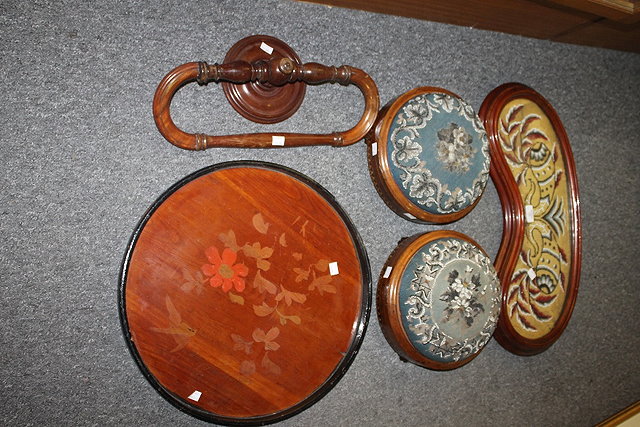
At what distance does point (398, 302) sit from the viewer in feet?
4.33

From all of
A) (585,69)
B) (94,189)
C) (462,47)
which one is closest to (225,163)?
(94,189)

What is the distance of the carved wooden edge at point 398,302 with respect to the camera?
133 centimetres

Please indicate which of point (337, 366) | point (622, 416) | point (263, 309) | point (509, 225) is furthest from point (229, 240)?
point (622, 416)

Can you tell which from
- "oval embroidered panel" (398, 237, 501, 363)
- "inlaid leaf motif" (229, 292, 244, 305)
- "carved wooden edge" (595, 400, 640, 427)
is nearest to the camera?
"inlaid leaf motif" (229, 292, 244, 305)

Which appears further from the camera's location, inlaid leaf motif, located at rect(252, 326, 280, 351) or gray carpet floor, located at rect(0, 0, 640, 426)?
inlaid leaf motif, located at rect(252, 326, 280, 351)

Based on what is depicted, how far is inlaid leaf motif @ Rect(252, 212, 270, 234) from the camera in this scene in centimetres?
121

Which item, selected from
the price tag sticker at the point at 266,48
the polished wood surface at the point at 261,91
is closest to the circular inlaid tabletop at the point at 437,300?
the polished wood surface at the point at 261,91

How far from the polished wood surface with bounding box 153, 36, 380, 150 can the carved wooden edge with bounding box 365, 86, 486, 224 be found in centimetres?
3

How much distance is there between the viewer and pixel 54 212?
1.10 meters

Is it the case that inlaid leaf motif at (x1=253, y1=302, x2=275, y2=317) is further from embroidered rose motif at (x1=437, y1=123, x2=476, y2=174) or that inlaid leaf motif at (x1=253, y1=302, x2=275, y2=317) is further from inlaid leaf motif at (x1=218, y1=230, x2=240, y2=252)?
embroidered rose motif at (x1=437, y1=123, x2=476, y2=174)

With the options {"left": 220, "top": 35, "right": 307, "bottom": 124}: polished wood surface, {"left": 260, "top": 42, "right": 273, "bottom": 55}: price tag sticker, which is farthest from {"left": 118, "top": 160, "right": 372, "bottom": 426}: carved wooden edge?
{"left": 260, "top": 42, "right": 273, "bottom": 55}: price tag sticker

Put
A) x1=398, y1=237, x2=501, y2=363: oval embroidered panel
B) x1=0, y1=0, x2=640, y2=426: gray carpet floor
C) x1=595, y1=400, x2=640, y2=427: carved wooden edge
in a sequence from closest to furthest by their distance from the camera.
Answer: x1=0, y1=0, x2=640, y2=426: gray carpet floor, x1=398, y1=237, x2=501, y2=363: oval embroidered panel, x1=595, y1=400, x2=640, y2=427: carved wooden edge

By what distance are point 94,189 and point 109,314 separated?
0.81 ft

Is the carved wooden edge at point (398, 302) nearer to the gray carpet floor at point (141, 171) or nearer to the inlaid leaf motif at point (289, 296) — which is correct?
the gray carpet floor at point (141, 171)
